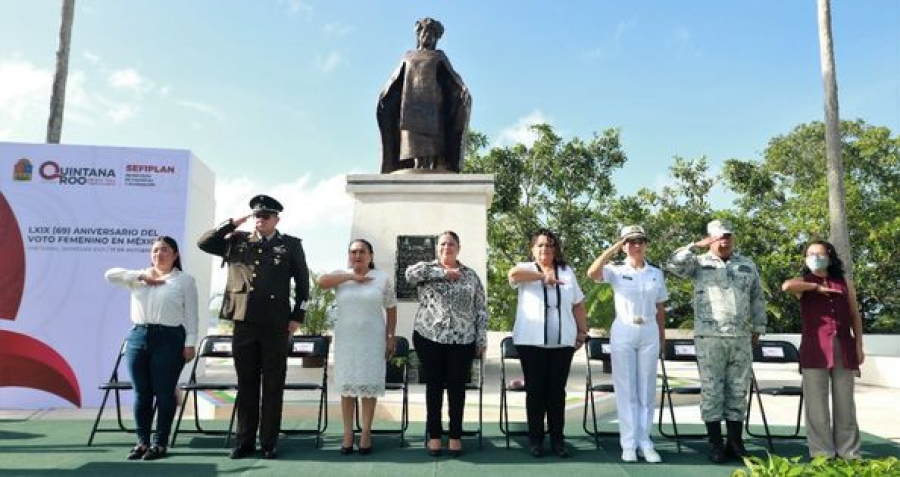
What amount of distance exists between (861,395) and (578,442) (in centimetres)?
684

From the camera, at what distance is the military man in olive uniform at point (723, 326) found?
3.91 meters

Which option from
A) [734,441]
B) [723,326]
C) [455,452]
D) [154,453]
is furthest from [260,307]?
[734,441]

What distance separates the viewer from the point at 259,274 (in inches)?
154

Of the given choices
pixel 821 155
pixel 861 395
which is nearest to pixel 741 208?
pixel 821 155

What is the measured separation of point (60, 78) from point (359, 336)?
26.3ft

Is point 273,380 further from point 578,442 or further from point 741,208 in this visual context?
point 741,208

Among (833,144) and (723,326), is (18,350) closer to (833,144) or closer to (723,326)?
(723,326)

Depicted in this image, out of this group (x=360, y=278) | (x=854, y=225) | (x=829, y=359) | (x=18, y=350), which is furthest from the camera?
(x=854, y=225)

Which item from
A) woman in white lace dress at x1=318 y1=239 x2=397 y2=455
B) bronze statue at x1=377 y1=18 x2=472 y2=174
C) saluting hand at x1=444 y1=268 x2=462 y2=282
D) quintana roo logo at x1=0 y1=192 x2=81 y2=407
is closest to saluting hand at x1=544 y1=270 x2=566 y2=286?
saluting hand at x1=444 y1=268 x2=462 y2=282

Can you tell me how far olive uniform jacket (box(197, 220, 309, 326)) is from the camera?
387 centimetres

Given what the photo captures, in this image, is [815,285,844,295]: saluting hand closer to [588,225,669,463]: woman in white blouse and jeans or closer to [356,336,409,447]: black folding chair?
[588,225,669,463]: woman in white blouse and jeans

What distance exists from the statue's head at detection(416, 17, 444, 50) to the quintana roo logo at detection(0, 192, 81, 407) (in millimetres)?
4535

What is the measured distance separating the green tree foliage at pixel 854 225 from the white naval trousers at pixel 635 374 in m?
12.8

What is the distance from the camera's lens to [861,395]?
905cm
